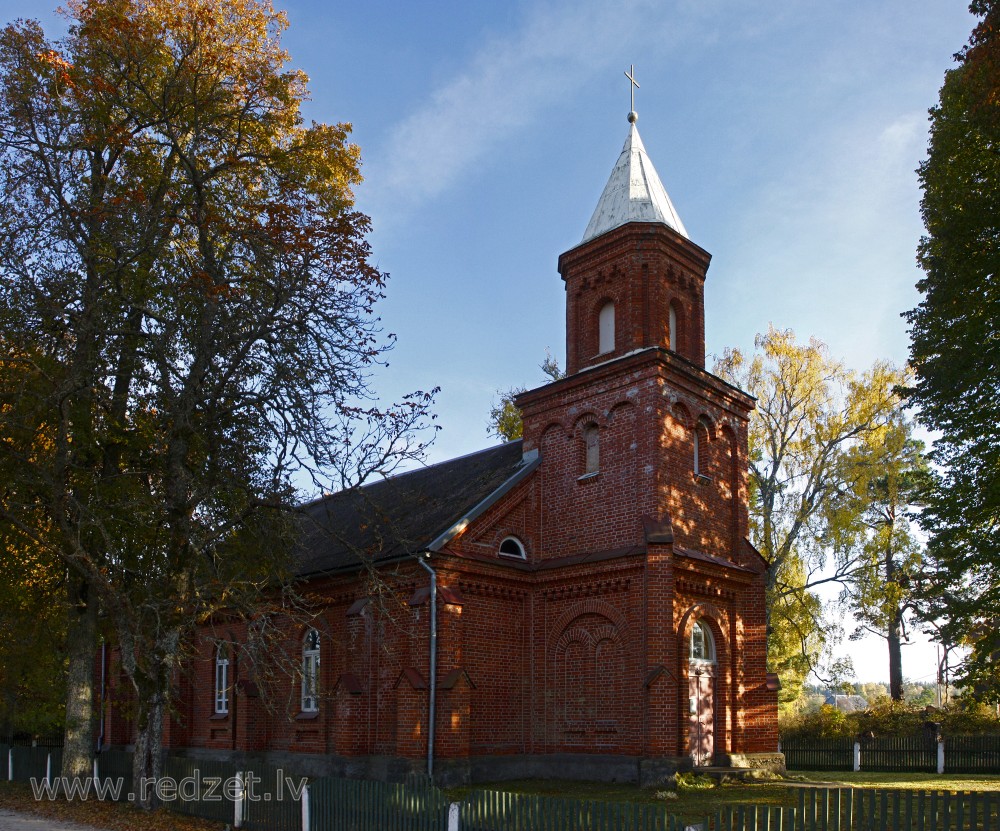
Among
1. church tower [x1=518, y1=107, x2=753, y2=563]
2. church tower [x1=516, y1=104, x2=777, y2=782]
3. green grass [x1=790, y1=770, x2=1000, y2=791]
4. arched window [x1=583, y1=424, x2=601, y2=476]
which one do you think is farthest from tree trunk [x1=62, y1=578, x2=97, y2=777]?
green grass [x1=790, y1=770, x2=1000, y2=791]

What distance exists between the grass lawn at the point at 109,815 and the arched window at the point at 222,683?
814cm

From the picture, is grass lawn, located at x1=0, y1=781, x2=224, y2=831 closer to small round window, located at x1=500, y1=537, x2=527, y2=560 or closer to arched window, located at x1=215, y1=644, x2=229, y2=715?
arched window, located at x1=215, y1=644, x2=229, y2=715

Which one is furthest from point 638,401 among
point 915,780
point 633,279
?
point 915,780

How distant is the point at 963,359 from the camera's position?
808 inches

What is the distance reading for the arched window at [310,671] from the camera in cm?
2369

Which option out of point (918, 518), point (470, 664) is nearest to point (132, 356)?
point (470, 664)

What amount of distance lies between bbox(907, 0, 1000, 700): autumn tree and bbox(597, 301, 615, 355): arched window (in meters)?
7.22

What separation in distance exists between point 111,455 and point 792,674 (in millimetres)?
33970

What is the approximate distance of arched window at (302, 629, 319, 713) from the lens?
77.7 feet

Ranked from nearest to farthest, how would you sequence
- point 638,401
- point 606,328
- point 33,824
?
point 33,824
point 638,401
point 606,328

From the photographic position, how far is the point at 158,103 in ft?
59.7

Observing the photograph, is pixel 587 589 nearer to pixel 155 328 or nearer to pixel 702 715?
pixel 702 715

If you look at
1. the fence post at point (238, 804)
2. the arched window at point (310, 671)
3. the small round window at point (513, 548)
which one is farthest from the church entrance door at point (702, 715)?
the fence post at point (238, 804)

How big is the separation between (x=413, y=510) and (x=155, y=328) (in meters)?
8.90
